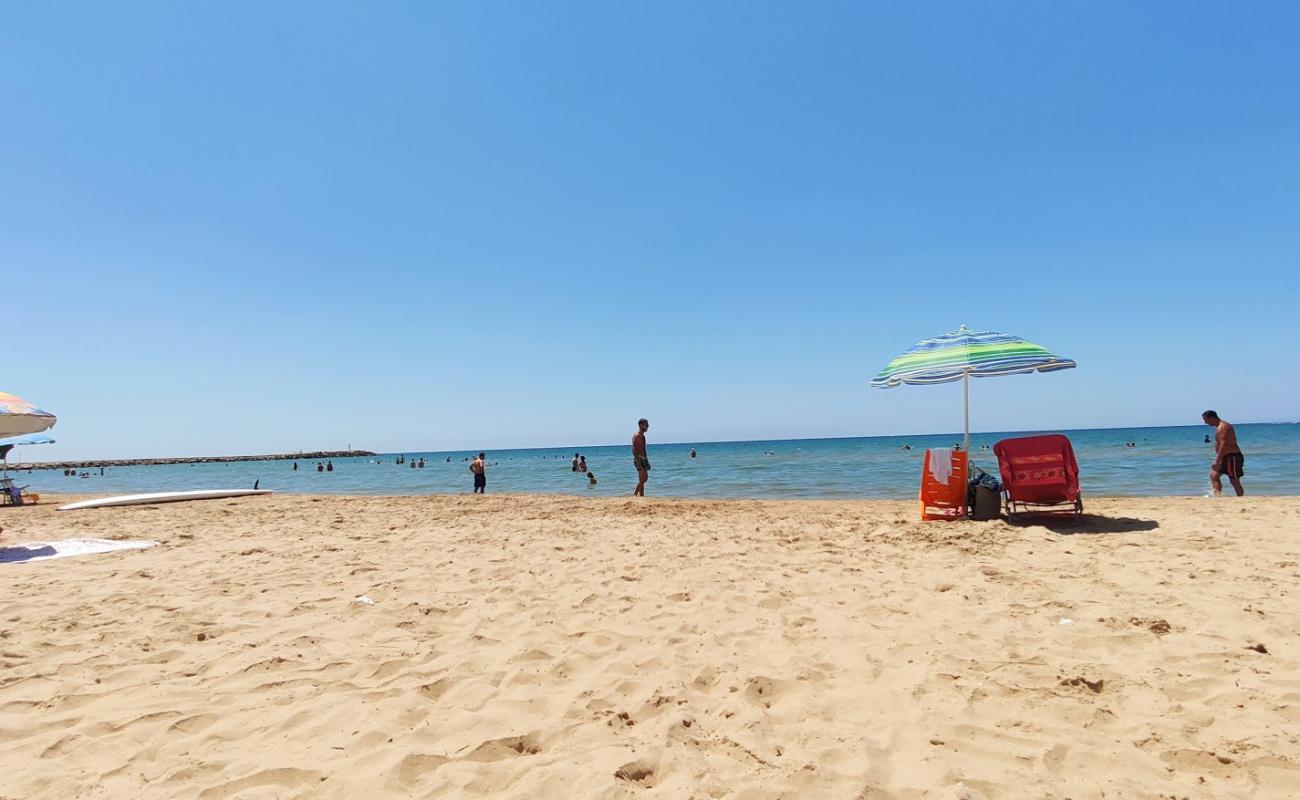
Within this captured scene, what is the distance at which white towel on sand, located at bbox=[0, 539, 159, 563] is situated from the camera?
6763mm

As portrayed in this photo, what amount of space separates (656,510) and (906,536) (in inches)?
168

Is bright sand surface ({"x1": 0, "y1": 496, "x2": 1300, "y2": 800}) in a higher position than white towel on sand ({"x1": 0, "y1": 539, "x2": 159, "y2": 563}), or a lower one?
lower

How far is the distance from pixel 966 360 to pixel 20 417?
11568mm

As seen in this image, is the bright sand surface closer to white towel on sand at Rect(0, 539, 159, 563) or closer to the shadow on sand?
white towel on sand at Rect(0, 539, 159, 563)

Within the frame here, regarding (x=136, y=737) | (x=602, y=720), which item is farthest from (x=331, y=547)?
(x=602, y=720)

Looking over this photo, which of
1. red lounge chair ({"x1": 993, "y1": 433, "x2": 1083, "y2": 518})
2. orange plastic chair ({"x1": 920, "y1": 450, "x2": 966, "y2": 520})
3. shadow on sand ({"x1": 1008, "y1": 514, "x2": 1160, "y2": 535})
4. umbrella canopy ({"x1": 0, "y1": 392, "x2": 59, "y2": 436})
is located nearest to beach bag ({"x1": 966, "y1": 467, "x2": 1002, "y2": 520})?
orange plastic chair ({"x1": 920, "y1": 450, "x2": 966, "y2": 520})

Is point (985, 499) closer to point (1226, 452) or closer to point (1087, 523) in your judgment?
point (1087, 523)

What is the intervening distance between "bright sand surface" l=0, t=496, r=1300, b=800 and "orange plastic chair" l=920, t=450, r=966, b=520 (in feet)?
5.09

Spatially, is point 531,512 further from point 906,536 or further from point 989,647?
point 989,647

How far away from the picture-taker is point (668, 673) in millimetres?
3348

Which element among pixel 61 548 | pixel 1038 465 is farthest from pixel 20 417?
pixel 1038 465

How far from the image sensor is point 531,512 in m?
10.4

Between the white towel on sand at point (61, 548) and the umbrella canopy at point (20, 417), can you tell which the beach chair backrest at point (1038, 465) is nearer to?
the white towel on sand at point (61, 548)

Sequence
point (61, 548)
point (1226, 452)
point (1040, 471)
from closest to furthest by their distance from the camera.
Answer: point (61, 548)
point (1040, 471)
point (1226, 452)
